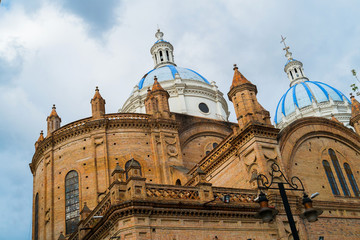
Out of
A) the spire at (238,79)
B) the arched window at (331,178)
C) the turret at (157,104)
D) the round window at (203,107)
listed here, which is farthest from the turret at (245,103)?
the round window at (203,107)

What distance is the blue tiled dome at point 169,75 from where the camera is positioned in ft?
145

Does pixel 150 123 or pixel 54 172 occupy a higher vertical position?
pixel 150 123

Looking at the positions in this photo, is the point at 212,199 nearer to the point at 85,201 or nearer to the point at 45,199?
the point at 85,201

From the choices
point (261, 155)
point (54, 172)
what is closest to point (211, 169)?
point (261, 155)

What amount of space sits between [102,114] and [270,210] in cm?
2246

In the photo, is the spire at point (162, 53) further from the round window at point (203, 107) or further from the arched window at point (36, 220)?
the arched window at point (36, 220)

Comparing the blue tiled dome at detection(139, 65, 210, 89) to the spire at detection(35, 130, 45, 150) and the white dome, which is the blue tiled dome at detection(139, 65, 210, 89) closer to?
the white dome

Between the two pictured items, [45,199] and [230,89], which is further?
[45,199]

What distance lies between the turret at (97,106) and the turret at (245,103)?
1115cm

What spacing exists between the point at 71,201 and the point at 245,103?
47.8ft

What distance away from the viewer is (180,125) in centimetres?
3428

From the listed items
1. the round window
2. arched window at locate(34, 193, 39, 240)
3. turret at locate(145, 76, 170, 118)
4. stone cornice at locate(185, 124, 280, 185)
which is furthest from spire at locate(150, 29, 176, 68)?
stone cornice at locate(185, 124, 280, 185)

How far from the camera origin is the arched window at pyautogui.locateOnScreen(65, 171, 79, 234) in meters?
29.9

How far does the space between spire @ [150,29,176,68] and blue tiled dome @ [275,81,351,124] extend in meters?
20.4
